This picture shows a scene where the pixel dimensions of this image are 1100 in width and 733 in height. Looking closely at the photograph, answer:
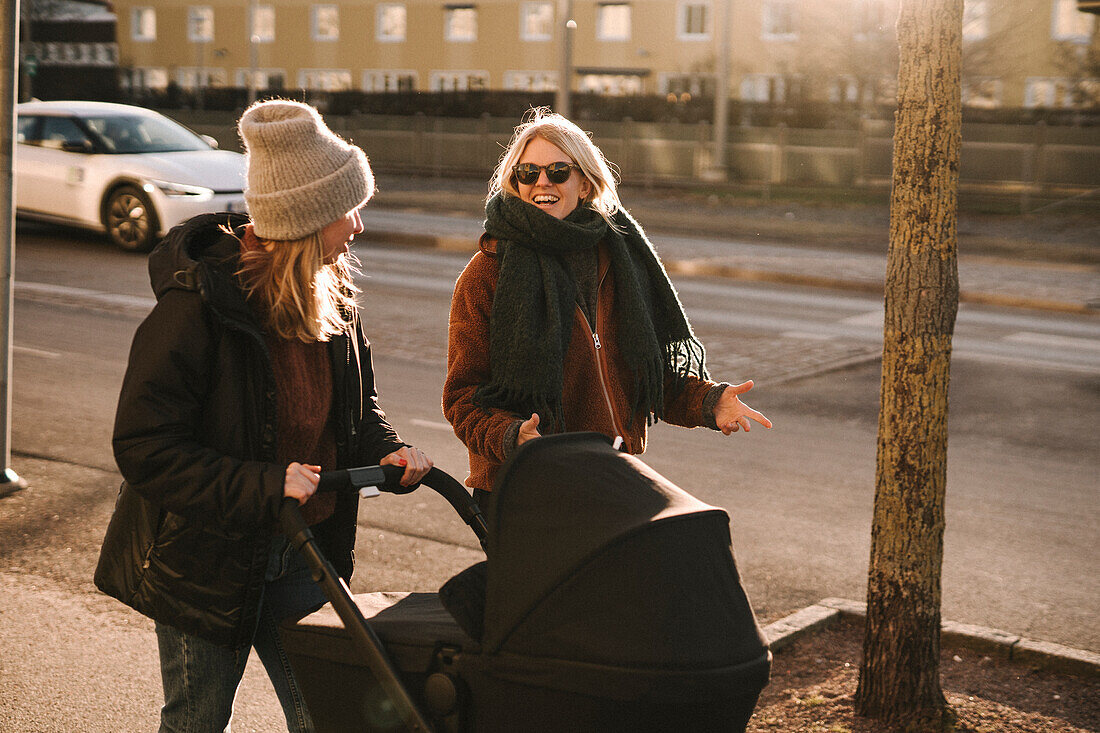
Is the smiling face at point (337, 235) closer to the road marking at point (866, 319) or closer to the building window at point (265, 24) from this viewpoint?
the road marking at point (866, 319)

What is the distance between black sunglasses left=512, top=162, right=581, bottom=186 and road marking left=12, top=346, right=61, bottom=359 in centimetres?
719

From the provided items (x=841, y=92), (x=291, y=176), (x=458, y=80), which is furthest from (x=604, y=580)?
(x=458, y=80)

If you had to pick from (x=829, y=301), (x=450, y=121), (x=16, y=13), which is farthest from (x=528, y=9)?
(x=16, y=13)

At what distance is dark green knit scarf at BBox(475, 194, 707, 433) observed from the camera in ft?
10.6

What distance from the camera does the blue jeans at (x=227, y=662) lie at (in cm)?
272

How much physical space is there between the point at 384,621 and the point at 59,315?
997 cm

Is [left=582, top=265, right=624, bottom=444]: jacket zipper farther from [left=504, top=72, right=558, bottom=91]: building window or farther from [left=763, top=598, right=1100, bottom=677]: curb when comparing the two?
[left=504, top=72, right=558, bottom=91]: building window

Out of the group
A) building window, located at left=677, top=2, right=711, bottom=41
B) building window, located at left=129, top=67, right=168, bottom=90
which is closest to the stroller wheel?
building window, located at left=677, top=2, right=711, bottom=41

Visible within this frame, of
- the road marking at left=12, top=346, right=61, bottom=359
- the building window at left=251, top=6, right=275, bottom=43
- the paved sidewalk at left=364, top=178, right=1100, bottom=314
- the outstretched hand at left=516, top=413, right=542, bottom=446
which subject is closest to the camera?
the outstretched hand at left=516, top=413, right=542, bottom=446

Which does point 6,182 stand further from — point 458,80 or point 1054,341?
point 458,80

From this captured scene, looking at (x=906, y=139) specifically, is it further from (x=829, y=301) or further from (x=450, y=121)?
(x=450, y=121)

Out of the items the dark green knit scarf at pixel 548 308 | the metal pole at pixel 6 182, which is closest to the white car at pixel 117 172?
the metal pole at pixel 6 182

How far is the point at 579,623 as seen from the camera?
205 cm

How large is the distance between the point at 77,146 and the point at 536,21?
39.5 meters
